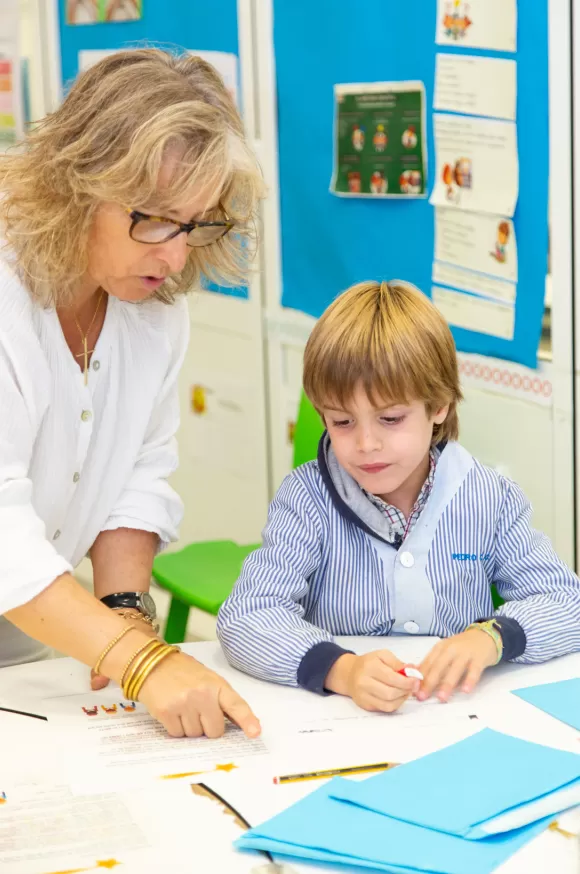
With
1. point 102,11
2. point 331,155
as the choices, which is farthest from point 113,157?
point 102,11

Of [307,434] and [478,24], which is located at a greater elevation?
[478,24]

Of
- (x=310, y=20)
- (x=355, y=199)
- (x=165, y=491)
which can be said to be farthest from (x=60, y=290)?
(x=310, y=20)

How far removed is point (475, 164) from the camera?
7.83 ft

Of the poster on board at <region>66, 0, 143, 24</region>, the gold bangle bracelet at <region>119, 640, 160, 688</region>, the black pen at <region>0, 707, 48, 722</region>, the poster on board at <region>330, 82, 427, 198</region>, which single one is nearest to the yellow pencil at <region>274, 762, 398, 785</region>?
the gold bangle bracelet at <region>119, 640, 160, 688</region>

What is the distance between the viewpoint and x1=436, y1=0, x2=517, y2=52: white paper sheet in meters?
2.23

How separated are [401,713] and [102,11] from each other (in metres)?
2.75

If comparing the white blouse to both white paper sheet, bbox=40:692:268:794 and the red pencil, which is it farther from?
the red pencil

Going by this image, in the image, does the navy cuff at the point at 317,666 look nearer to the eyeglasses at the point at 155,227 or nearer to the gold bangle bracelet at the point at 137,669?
the gold bangle bracelet at the point at 137,669

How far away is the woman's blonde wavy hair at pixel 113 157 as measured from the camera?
1.38 metres

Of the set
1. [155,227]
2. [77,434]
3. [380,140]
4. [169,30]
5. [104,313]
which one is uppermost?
[169,30]

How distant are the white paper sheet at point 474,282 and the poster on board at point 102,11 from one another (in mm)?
1465

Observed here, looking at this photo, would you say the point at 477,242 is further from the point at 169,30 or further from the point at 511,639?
the point at 169,30

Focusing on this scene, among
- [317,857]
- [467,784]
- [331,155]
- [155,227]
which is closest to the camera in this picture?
[317,857]

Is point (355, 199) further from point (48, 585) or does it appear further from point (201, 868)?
point (201, 868)
